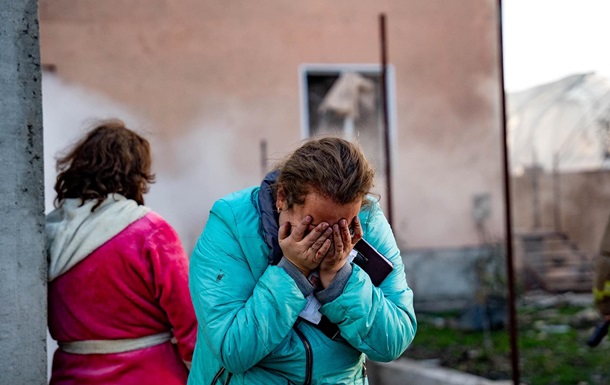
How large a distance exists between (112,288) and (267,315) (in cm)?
101

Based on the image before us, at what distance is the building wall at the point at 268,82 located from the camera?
31.6ft

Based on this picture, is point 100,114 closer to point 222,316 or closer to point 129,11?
point 129,11

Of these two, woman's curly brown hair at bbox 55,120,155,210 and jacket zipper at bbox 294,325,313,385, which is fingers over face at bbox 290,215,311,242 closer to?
jacket zipper at bbox 294,325,313,385

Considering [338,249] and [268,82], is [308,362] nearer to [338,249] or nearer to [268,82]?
[338,249]

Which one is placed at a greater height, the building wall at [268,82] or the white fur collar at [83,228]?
the building wall at [268,82]

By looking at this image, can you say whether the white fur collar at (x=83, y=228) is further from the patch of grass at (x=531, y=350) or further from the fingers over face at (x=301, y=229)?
the patch of grass at (x=531, y=350)

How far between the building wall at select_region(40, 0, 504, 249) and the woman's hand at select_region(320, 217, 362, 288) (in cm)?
691

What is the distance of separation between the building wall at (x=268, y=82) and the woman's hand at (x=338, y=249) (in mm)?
6906

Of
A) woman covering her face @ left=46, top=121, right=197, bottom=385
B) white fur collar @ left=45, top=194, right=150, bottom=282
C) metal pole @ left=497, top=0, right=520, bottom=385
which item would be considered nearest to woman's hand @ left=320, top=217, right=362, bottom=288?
woman covering her face @ left=46, top=121, right=197, bottom=385

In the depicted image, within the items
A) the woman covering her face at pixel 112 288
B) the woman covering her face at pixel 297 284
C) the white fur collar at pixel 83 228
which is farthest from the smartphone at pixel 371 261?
the white fur collar at pixel 83 228

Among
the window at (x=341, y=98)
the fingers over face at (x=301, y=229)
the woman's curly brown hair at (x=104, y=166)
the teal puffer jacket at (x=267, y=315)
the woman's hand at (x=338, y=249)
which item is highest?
the window at (x=341, y=98)

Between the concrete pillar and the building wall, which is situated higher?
the building wall

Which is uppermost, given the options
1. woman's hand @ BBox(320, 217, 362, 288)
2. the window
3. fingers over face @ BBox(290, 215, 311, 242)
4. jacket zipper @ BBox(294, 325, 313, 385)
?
the window

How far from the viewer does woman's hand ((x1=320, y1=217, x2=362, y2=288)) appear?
2102 mm
